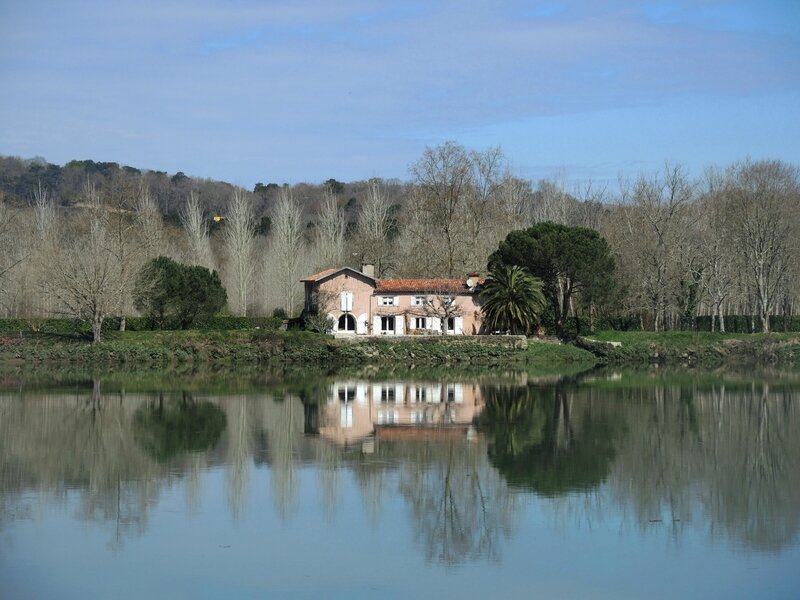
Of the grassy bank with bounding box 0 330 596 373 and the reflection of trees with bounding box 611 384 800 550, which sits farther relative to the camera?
the grassy bank with bounding box 0 330 596 373

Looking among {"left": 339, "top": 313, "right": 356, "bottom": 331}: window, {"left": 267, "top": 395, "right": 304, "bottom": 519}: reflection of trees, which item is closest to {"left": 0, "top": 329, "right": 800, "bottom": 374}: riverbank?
{"left": 339, "top": 313, "right": 356, "bottom": 331}: window

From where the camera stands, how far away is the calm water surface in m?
12.4

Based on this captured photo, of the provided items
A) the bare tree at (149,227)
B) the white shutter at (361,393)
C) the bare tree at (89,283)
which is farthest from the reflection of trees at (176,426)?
the bare tree at (149,227)

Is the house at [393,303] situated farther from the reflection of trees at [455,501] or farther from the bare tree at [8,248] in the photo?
the reflection of trees at [455,501]

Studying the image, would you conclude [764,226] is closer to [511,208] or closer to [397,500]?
[511,208]

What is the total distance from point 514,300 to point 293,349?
432 inches

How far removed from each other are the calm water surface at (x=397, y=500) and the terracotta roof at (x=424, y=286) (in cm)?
2202

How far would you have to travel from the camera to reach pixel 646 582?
12.2 m

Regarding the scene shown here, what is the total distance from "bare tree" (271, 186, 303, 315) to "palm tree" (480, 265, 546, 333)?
1679 cm

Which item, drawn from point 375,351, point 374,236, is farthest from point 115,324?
point 374,236

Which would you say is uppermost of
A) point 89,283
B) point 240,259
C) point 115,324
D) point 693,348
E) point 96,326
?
point 240,259

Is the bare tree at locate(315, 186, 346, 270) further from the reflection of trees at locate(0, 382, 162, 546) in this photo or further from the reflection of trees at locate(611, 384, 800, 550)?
the reflection of trees at locate(0, 382, 162, 546)

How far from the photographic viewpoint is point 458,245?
5994cm

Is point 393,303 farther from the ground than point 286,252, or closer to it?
closer to it
